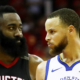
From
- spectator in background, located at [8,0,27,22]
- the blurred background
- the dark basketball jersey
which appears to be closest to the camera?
the dark basketball jersey

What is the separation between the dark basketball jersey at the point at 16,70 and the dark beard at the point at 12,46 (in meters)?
0.09

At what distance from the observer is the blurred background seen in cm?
757

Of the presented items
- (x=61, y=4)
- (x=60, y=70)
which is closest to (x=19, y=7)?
(x=61, y=4)

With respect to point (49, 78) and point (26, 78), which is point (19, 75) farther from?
point (49, 78)

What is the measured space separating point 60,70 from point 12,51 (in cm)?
86

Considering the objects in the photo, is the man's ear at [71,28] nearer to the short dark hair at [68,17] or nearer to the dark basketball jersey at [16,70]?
the short dark hair at [68,17]

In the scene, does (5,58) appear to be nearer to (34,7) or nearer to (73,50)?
(73,50)

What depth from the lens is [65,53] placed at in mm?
3459

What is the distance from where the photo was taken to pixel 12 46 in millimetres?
3885

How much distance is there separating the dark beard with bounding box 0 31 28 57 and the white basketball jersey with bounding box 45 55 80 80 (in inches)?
21.4

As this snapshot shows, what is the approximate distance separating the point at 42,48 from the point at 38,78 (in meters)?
3.74

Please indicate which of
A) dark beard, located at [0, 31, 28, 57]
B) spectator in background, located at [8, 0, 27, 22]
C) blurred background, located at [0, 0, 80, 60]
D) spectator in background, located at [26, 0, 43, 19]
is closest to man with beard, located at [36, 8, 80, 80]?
dark beard, located at [0, 31, 28, 57]

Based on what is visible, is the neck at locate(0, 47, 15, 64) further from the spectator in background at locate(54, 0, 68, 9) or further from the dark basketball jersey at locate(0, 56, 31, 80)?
the spectator in background at locate(54, 0, 68, 9)

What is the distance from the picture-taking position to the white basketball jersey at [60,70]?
329cm
